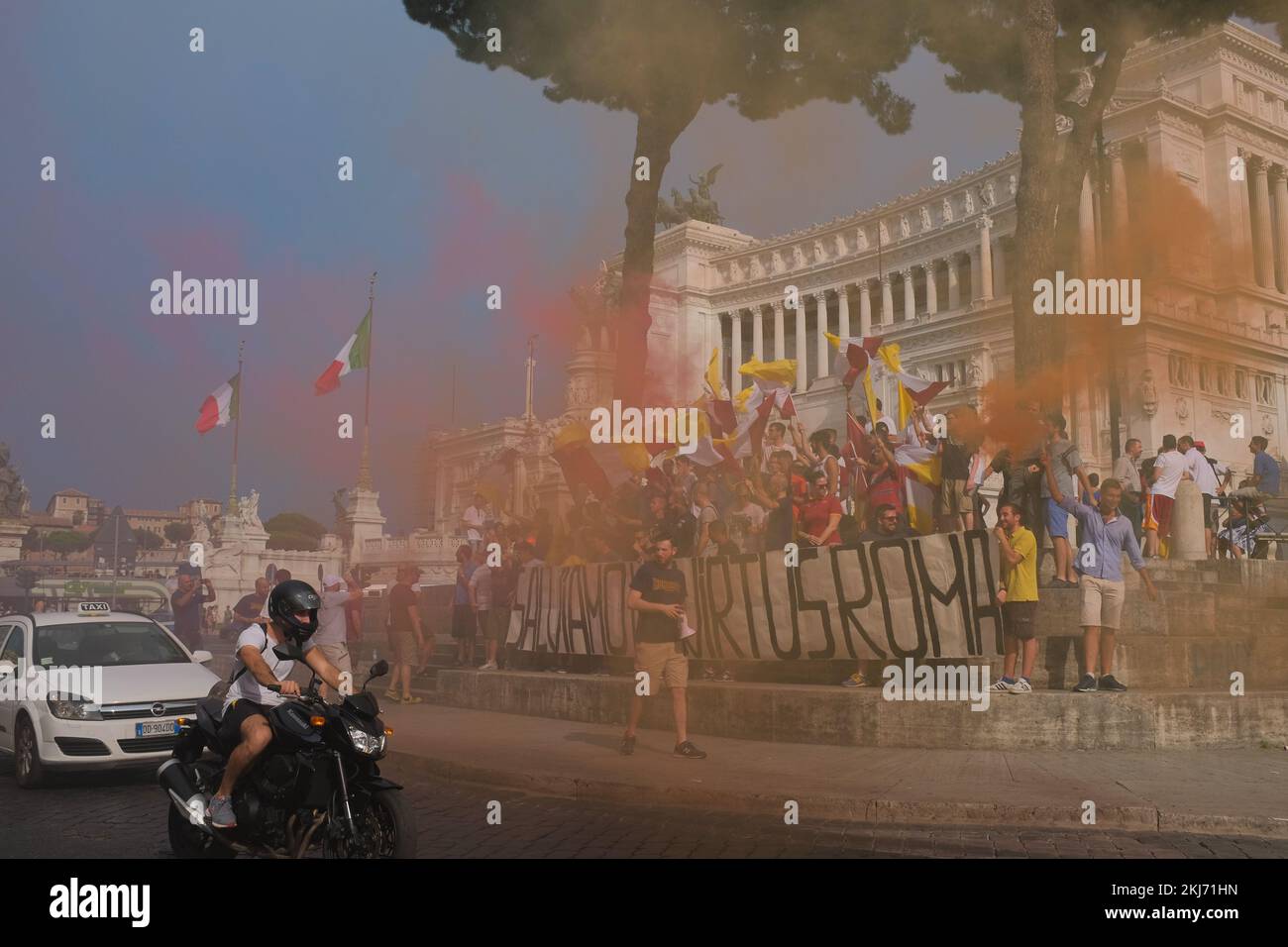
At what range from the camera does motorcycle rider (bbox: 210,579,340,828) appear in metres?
5.35

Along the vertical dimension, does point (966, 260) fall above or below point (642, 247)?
above

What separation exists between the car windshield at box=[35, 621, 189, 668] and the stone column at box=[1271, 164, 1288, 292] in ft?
180

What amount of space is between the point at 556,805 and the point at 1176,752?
193 inches

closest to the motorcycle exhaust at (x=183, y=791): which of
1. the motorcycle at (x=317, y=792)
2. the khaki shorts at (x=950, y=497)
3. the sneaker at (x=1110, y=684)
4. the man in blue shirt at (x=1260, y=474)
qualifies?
the motorcycle at (x=317, y=792)

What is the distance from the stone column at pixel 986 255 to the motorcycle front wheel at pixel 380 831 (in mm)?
52880

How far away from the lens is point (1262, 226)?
2073 inches

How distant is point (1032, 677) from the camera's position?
1013 centimetres

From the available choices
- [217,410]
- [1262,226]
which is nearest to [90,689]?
[217,410]

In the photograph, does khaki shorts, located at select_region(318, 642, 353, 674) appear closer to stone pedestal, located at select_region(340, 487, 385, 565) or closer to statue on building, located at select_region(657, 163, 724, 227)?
stone pedestal, located at select_region(340, 487, 385, 565)

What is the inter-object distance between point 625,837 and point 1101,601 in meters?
5.16
